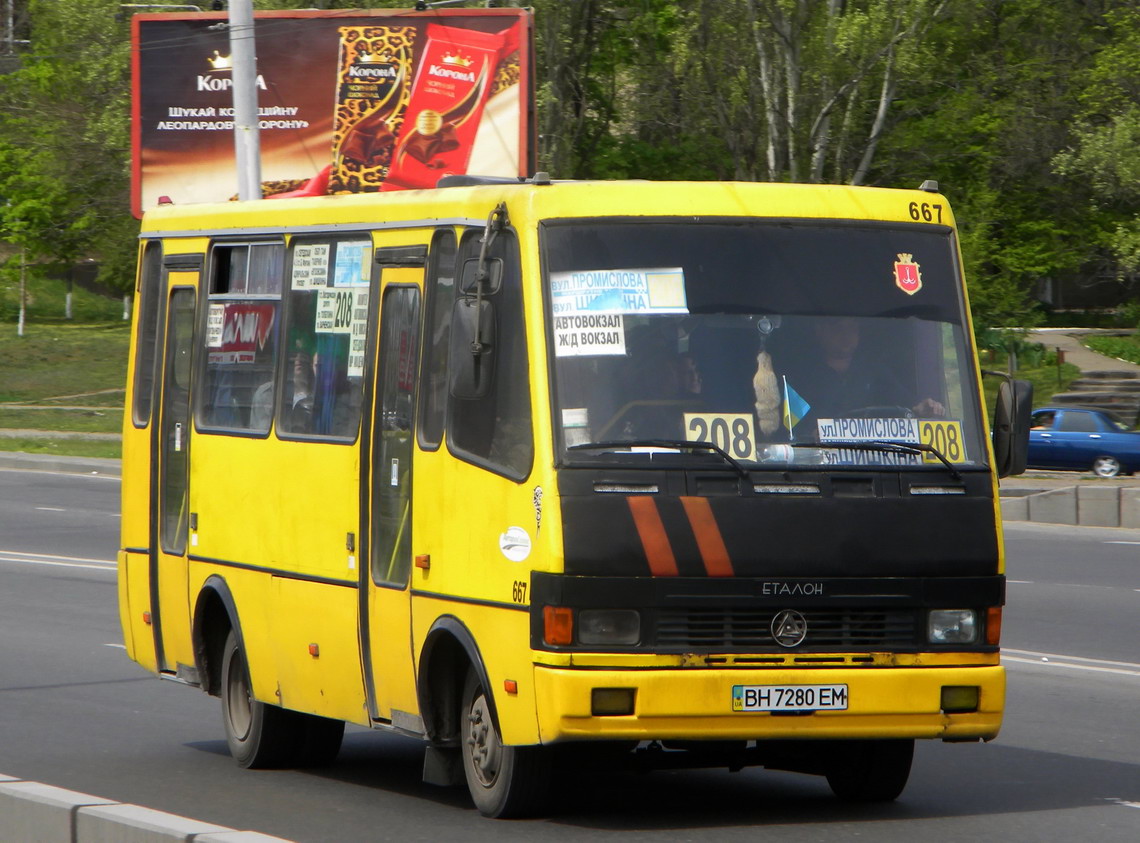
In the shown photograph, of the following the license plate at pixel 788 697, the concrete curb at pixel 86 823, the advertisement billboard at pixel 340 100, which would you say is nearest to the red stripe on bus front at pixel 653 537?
the license plate at pixel 788 697

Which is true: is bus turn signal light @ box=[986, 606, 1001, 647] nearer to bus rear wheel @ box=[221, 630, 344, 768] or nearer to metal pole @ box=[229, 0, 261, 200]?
bus rear wheel @ box=[221, 630, 344, 768]

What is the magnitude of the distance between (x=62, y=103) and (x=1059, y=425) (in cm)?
2883

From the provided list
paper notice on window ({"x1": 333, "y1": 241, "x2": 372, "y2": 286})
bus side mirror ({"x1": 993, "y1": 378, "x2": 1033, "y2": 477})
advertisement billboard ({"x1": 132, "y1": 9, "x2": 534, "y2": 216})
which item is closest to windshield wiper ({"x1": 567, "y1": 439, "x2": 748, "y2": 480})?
bus side mirror ({"x1": 993, "y1": 378, "x2": 1033, "y2": 477})

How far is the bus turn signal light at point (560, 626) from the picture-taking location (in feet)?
22.2

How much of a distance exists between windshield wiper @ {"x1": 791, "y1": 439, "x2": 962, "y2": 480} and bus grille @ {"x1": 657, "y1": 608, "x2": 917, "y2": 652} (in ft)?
1.89

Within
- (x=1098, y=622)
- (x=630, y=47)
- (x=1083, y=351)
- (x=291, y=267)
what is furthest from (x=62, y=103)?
(x=291, y=267)

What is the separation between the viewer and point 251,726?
914 cm

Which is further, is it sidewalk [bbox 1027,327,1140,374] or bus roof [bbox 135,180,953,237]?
sidewalk [bbox 1027,327,1140,374]

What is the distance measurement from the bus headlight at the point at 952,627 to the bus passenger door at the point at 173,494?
3987 millimetres

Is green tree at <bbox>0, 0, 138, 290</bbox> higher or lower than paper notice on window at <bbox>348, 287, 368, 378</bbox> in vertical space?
higher

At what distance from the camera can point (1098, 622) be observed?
48.6ft

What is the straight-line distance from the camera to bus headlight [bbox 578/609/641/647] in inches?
268

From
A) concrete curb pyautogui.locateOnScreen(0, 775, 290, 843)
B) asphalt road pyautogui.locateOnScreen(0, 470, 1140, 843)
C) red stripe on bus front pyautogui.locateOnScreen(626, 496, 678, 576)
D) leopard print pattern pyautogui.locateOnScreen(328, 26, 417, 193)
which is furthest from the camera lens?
leopard print pattern pyautogui.locateOnScreen(328, 26, 417, 193)

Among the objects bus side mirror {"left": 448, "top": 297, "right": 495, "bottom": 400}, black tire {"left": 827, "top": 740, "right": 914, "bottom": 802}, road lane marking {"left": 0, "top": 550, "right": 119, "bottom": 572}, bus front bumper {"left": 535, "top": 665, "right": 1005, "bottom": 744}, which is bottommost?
road lane marking {"left": 0, "top": 550, "right": 119, "bottom": 572}
